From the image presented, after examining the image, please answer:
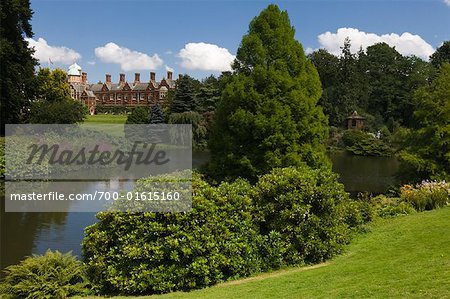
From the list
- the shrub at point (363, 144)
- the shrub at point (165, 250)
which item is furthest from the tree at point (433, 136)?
the shrub at point (363, 144)

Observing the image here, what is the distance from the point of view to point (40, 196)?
66.7 feet

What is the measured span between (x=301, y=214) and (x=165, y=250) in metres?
3.04

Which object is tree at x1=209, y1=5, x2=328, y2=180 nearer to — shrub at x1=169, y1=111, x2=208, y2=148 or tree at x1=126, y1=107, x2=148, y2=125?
shrub at x1=169, y1=111, x2=208, y2=148

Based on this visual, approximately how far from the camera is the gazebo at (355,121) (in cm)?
5652

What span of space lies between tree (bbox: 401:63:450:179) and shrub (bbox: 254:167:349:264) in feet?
29.5

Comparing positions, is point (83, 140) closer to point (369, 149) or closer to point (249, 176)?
point (249, 176)

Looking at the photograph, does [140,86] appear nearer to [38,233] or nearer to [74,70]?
[74,70]

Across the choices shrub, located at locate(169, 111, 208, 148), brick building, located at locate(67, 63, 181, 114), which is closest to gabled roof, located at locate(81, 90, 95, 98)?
brick building, located at locate(67, 63, 181, 114)

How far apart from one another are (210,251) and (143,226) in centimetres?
132

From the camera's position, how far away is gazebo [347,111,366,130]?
5652 cm

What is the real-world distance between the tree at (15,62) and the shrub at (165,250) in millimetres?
20085

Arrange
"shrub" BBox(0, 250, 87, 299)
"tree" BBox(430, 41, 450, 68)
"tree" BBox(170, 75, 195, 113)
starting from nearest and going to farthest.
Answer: "shrub" BBox(0, 250, 87, 299) → "tree" BBox(170, 75, 195, 113) → "tree" BBox(430, 41, 450, 68)

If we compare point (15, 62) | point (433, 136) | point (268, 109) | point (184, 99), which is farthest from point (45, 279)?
point (184, 99)

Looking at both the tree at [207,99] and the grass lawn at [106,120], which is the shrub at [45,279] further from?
the grass lawn at [106,120]
